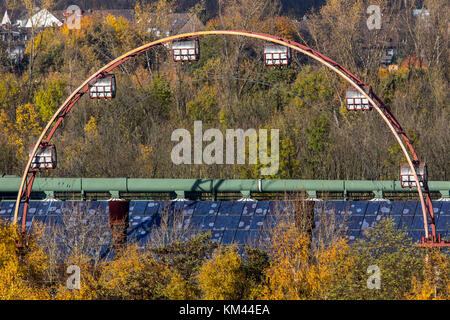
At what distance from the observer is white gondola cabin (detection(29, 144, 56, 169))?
25500mm

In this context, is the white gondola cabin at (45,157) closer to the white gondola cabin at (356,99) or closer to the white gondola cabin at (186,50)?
the white gondola cabin at (186,50)

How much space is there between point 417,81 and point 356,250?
1437 inches

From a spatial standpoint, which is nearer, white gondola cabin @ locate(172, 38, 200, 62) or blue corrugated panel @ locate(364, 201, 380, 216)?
white gondola cabin @ locate(172, 38, 200, 62)

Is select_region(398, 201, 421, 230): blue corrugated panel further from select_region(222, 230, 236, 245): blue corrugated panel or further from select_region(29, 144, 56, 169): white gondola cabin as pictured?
select_region(29, 144, 56, 169): white gondola cabin

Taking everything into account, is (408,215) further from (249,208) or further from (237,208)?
(237,208)

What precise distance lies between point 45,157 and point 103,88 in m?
2.52

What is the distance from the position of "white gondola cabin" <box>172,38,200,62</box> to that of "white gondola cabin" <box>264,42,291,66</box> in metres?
1.67

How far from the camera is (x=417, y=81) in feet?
200

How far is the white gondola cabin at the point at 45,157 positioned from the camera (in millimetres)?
25500

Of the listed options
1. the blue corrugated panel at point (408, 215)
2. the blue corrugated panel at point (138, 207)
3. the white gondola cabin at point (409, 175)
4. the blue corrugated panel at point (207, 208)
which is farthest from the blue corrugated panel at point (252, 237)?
the white gondola cabin at point (409, 175)

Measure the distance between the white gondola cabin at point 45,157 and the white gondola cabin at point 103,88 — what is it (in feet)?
6.39

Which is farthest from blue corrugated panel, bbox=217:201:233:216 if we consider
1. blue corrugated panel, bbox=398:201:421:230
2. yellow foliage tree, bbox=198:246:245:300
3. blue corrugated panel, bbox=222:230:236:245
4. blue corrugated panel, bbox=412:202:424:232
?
yellow foliage tree, bbox=198:246:245:300

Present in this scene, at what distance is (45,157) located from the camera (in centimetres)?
2553
